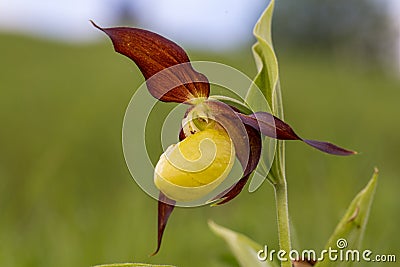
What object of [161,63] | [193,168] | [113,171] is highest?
[161,63]

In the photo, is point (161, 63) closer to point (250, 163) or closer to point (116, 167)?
point (250, 163)

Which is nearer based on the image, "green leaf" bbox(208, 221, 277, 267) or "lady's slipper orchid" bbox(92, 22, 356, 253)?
"lady's slipper orchid" bbox(92, 22, 356, 253)

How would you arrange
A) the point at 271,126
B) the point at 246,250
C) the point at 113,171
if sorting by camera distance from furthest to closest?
the point at 113,171, the point at 246,250, the point at 271,126

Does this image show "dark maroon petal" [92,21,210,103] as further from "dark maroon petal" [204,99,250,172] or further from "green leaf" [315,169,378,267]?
"green leaf" [315,169,378,267]

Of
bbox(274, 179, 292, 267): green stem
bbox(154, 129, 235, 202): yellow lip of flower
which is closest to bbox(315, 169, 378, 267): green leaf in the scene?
bbox(274, 179, 292, 267): green stem

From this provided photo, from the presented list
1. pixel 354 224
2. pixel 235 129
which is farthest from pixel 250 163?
pixel 354 224

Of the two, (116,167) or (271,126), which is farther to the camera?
(116,167)

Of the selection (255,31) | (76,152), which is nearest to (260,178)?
(255,31)

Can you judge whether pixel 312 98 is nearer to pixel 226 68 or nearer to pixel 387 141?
pixel 387 141
